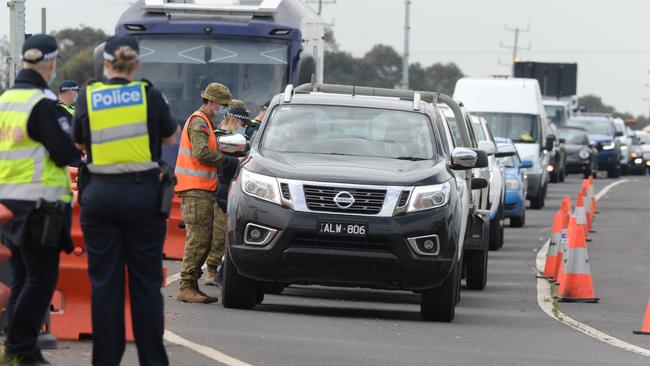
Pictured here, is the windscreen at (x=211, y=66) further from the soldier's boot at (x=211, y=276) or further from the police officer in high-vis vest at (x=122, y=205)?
the police officer in high-vis vest at (x=122, y=205)

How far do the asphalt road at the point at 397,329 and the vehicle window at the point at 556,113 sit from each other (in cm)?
3735

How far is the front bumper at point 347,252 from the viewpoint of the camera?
40.8 ft

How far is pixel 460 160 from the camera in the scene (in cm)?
1335

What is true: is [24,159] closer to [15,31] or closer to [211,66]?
[211,66]

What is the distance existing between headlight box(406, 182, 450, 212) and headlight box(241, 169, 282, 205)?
3.29 ft

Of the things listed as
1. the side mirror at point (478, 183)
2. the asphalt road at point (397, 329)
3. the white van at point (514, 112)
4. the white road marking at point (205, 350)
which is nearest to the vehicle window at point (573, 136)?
the white van at point (514, 112)

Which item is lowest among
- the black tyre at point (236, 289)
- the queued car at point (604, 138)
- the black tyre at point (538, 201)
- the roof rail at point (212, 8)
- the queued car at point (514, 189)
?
the queued car at point (604, 138)

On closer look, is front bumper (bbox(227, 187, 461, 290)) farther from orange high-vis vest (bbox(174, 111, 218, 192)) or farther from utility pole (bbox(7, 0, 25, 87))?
utility pole (bbox(7, 0, 25, 87))

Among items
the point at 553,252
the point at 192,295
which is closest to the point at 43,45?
the point at 192,295

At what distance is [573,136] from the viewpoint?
2079 inches

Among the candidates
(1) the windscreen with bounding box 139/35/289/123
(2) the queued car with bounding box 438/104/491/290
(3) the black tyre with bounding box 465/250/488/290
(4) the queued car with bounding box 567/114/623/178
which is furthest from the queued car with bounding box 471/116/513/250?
(4) the queued car with bounding box 567/114/623/178

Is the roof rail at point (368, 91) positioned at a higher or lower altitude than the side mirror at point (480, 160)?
higher

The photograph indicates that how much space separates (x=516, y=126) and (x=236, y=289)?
876 inches

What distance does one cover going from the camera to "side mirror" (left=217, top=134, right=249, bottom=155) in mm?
13375
